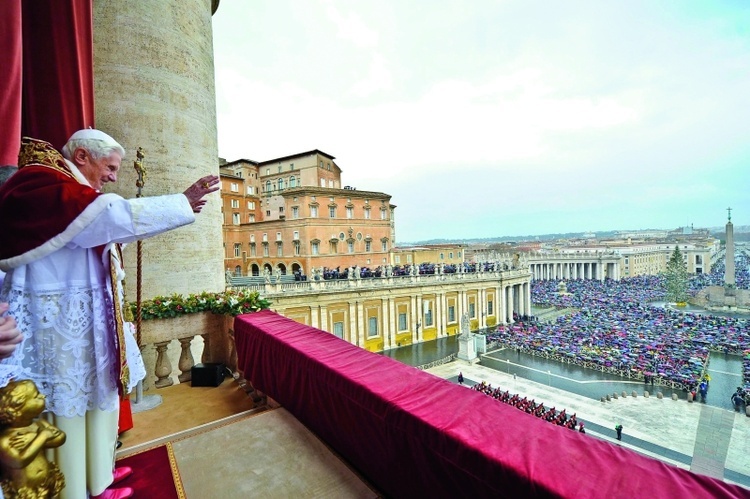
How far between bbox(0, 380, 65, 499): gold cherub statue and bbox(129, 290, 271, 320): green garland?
312 centimetres

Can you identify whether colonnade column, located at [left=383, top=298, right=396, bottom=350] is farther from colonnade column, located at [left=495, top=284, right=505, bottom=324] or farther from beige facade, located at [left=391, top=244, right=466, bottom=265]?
colonnade column, located at [left=495, top=284, right=505, bottom=324]

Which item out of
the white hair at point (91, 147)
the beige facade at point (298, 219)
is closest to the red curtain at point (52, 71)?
the white hair at point (91, 147)

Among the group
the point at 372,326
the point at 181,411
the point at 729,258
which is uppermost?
the point at 181,411

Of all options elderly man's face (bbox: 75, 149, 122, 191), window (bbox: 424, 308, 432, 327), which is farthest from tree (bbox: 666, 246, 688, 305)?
elderly man's face (bbox: 75, 149, 122, 191)

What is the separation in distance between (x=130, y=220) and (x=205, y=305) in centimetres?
358

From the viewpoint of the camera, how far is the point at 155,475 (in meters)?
2.56

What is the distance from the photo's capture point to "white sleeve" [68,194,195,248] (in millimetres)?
1614

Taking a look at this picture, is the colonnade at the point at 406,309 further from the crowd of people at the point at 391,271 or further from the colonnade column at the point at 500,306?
the crowd of people at the point at 391,271

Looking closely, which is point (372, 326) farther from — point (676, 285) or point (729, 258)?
point (729, 258)

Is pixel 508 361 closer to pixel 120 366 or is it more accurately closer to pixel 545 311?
pixel 545 311

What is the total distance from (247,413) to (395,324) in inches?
887

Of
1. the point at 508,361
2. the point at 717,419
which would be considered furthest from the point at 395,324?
the point at 717,419

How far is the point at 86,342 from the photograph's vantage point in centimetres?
182

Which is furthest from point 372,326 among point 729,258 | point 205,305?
point 729,258
